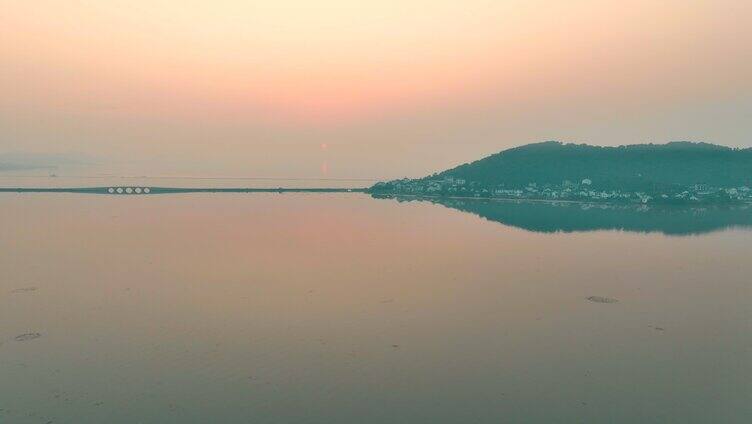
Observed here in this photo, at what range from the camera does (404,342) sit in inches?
559

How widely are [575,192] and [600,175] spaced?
66.4 ft

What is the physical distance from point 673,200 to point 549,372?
78.5 meters

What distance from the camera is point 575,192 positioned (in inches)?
3430

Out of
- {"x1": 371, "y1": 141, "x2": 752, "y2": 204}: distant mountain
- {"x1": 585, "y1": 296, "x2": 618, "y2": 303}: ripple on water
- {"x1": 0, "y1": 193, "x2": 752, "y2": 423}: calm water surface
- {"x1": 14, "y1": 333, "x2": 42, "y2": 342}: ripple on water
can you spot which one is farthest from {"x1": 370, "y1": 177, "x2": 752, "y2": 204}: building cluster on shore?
{"x1": 14, "y1": 333, "x2": 42, "y2": 342}: ripple on water

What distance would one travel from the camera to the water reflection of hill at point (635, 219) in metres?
45.2

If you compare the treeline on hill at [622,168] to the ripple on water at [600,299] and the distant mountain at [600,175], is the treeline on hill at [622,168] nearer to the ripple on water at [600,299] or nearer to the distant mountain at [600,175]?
the distant mountain at [600,175]

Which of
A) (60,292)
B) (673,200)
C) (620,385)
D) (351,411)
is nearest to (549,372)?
(620,385)

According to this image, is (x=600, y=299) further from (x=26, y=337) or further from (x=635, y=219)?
(x=635, y=219)

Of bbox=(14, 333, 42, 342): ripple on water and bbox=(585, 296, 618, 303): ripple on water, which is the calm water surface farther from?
bbox=(585, 296, 618, 303): ripple on water

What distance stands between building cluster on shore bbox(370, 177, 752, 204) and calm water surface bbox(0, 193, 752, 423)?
52.2 metres

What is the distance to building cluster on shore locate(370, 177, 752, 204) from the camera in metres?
76.9

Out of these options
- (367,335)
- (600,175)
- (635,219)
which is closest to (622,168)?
(600,175)

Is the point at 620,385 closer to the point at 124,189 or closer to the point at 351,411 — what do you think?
the point at 351,411

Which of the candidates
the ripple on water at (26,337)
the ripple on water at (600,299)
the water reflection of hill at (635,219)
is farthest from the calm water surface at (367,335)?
the water reflection of hill at (635,219)
